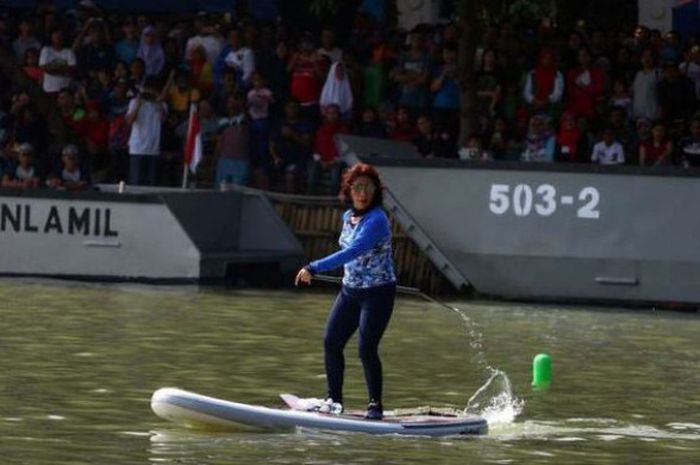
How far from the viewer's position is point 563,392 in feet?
59.3

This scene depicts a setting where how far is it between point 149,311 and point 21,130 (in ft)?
25.3

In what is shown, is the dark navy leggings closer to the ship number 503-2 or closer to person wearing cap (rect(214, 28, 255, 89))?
the ship number 503-2

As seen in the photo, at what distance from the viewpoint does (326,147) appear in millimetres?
29406

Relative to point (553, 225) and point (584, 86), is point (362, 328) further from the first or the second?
point (584, 86)

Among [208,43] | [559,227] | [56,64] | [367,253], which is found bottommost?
[367,253]

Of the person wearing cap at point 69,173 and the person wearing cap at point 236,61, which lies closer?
the person wearing cap at point 69,173

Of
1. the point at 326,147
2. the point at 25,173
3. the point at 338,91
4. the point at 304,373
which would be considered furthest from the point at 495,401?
the point at 25,173

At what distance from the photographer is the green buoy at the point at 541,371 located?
18328 millimetres

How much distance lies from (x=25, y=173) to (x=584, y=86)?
730 centimetres

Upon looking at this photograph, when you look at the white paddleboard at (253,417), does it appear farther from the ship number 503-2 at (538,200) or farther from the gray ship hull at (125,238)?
the gray ship hull at (125,238)

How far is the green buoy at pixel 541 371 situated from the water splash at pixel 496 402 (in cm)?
23

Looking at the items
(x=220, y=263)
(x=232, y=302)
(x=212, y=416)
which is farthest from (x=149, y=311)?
(x=212, y=416)

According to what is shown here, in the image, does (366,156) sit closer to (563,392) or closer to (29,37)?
(29,37)

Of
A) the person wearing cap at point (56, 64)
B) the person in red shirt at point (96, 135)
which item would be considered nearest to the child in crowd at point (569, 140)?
the person in red shirt at point (96, 135)
